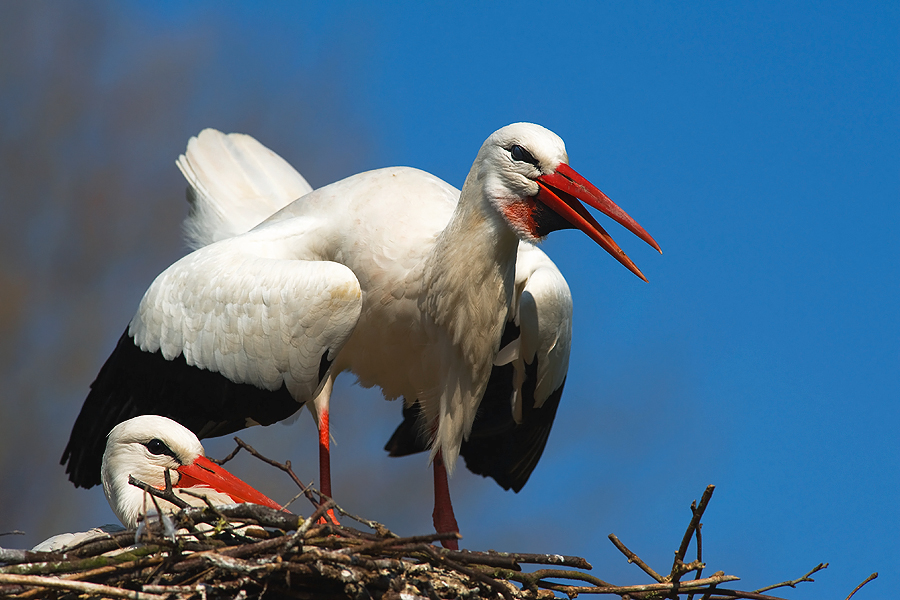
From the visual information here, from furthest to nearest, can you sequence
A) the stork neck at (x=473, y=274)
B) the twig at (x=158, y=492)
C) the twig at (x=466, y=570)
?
the stork neck at (x=473, y=274)
the twig at (x=466, y=570)
the twig at (x=158, y=492)

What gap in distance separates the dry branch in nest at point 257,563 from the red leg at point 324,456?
141cm

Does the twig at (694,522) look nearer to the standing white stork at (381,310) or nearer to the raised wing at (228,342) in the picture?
the standing white stork at (381,310)

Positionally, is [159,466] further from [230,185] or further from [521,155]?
[230,185]

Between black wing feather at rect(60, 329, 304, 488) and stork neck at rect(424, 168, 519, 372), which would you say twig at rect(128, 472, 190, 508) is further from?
stork neck at rect(424, 168, 519, 372)

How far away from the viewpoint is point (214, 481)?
15.3ft

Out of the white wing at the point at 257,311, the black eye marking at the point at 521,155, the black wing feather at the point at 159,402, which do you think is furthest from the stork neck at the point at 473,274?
the black wing feather at the point at 159,402

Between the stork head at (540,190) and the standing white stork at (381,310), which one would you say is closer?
the stork head at (540,190)

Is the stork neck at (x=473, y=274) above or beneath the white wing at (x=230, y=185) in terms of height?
beneath

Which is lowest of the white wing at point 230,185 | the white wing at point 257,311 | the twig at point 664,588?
the twig at point 664,588

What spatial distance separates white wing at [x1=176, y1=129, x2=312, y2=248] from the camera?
669cm

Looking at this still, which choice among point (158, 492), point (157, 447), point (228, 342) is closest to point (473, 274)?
point (228, 342)

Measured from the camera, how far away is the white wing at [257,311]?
4926mm

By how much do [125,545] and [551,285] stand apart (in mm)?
2422

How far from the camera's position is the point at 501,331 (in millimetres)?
→ 5070
